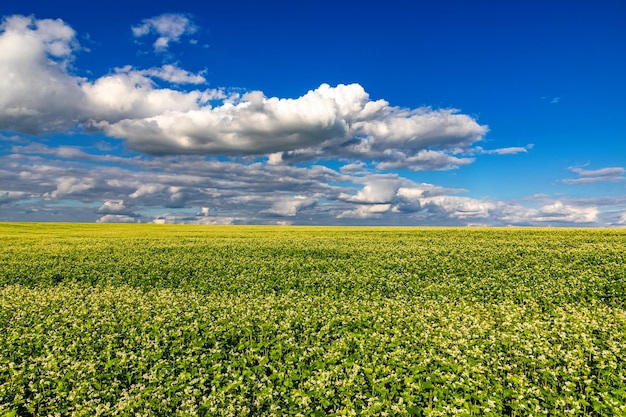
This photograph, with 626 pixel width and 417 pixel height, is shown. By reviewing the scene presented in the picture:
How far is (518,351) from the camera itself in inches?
521

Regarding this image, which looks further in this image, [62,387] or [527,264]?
[527,264]

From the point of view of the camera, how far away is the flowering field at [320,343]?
10.5m

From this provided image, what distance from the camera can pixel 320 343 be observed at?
14.6m

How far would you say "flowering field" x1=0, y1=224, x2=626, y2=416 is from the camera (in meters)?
10.5

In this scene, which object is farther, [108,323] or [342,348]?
[108,323]

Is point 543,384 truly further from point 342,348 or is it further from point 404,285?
point 404,285

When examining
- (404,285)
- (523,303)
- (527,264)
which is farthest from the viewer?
(527,264)

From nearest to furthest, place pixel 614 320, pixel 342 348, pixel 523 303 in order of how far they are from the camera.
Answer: pixel 342 348
pixel 614 320
pixel 523 303

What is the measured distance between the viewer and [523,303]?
836 inches

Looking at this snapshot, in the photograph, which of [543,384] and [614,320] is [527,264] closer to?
[614,320]

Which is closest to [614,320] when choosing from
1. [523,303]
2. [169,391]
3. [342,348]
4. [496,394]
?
[523,303]

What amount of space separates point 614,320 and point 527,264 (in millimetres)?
15738

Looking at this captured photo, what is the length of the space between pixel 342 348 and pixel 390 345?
1.68 m

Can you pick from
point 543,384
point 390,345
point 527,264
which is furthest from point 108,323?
point 527,264
